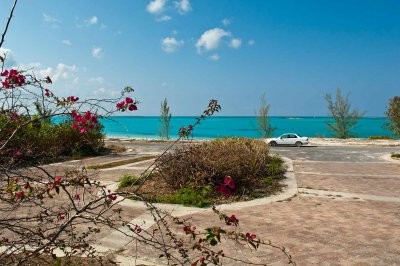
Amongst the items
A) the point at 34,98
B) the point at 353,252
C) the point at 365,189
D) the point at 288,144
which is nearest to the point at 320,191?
the point at 365,189

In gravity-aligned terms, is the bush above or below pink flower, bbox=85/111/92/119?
below

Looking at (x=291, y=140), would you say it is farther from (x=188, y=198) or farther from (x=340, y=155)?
(x=188, y=198)

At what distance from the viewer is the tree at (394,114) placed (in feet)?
73.7

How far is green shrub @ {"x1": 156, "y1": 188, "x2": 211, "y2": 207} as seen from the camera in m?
9.30

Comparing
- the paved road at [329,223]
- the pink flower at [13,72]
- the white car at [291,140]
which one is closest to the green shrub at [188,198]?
the paved road at [329,223]

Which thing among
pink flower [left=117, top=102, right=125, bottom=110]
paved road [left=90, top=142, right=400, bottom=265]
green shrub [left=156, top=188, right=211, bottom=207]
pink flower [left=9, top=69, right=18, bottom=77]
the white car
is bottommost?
Answer: paved road [left=90, top=142, right=400, bottom=265]

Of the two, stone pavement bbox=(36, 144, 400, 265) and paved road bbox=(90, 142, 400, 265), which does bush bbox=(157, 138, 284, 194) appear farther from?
paved road bbox=(90, 142, 400, 265)

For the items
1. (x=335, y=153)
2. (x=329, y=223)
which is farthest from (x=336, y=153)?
(x=329, y=223)

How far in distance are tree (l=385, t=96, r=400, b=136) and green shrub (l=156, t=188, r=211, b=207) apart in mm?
17569

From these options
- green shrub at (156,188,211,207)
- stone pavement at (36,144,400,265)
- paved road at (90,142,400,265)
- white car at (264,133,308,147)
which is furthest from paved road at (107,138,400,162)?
green shrub at (156,188,211,207)

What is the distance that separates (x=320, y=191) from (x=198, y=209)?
4391 mm

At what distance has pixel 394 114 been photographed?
74.3ft

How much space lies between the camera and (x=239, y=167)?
434 inches

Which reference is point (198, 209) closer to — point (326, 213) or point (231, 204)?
point (231, 204)
